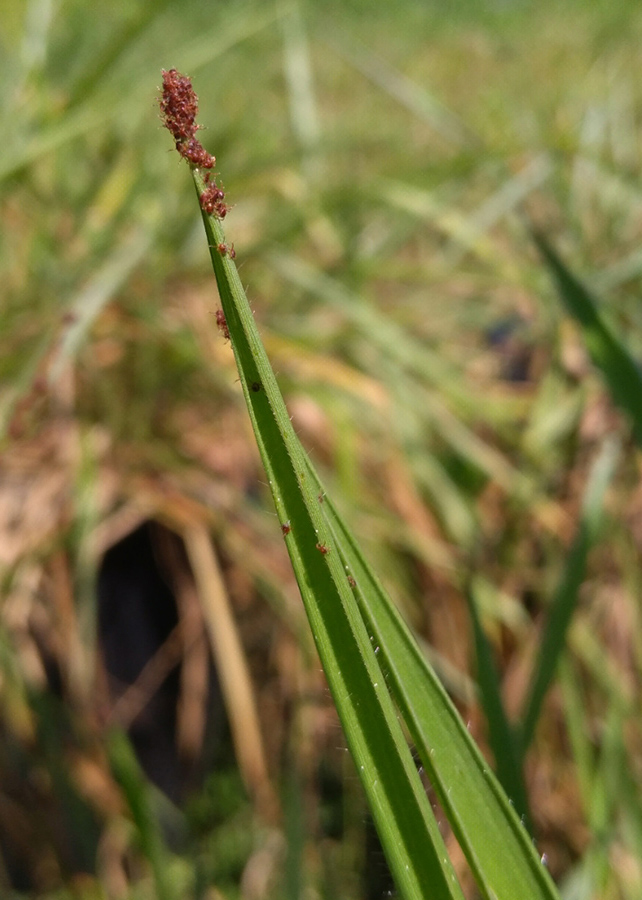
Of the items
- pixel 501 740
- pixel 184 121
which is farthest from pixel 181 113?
pixel 501 740

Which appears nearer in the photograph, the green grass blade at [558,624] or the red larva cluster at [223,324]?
the red larva cluster at [223,324]

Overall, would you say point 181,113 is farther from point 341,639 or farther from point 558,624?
point 558,624

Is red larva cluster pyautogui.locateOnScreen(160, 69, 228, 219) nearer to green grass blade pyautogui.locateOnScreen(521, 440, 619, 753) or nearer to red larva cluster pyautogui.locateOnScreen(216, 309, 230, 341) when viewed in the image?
red larva cluster pyautogui.locateOnScreen(216, 309, 230, 341)

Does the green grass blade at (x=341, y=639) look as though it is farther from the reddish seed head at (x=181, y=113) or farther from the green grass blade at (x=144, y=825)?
the green grass blade at (x=144, y=825)

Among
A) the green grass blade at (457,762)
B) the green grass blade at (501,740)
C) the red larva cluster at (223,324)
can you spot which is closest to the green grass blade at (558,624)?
the green grass blade at (501,740)

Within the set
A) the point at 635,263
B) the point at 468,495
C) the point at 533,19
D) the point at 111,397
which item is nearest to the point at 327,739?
the point at 468,495

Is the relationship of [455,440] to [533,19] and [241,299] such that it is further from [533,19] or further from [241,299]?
[533,19]
